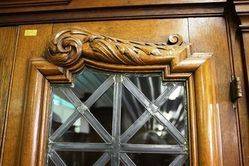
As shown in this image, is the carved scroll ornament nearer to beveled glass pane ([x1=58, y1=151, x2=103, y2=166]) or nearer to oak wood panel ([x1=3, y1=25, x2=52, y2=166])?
oak wood panel ([x1=3, y1=25, x2=52, y2=166])

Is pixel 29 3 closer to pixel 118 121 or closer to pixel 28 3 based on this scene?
pixel 28 3

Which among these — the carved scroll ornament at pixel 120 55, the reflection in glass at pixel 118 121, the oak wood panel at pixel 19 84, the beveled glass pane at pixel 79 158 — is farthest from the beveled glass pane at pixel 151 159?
the oak wood panel at pixel 19 84

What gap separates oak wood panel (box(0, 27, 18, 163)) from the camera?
0.84 meters

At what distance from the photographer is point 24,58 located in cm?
88

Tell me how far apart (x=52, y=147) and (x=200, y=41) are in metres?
0.54

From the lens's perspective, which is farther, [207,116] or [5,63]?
[5,63]

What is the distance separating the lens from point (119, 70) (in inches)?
32.6

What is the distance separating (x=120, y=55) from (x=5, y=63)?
378 mm

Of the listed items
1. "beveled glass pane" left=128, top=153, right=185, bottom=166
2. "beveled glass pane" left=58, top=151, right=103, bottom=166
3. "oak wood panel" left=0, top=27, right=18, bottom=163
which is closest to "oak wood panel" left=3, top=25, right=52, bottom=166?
"oak wood panel" left=0, top=27, right=18, bottom=163

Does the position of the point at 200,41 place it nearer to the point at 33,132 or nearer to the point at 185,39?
the point at 185,39

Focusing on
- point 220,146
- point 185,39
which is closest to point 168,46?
point 185,39

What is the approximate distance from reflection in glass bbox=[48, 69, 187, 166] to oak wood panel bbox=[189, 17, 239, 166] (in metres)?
0.11

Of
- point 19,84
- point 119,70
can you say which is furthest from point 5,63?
point 119,70

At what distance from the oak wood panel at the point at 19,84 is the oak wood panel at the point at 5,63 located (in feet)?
0.05
